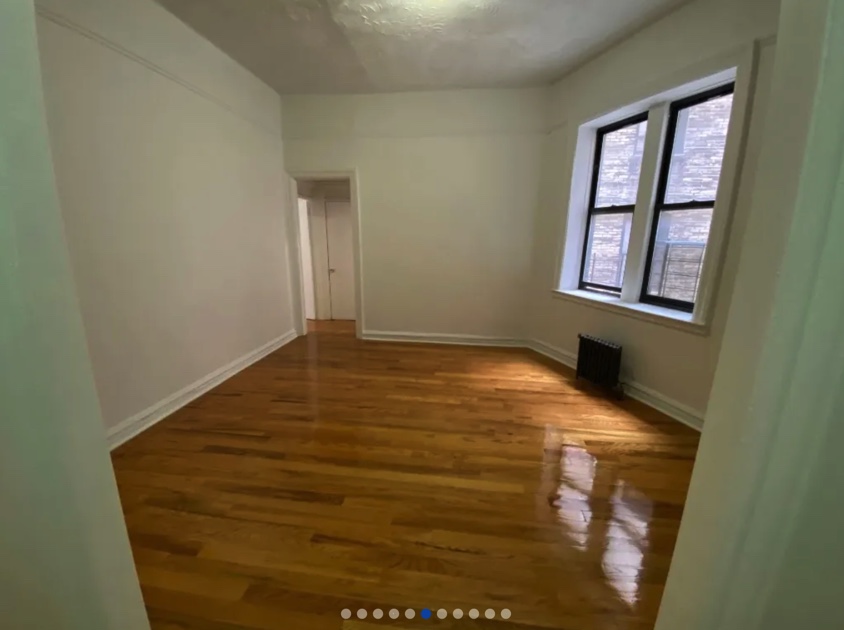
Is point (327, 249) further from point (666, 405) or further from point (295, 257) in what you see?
point (666, 405)

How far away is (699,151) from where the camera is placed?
8.58 ft

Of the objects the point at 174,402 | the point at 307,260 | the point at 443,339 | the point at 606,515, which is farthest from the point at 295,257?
the point at 606,515

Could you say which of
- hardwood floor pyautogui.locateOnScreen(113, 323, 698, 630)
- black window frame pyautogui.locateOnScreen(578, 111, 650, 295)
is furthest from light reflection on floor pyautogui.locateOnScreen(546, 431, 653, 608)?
black window frame pyautogui.locateOnScreen(578, 111, 650, 295)

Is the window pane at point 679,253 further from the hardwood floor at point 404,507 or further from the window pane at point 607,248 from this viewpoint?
the hardwood floor at point 404,507

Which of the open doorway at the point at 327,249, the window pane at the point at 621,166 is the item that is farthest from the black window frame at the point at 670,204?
the open doorway at the point at 327,249

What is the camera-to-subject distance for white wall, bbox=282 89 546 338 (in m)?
3.95

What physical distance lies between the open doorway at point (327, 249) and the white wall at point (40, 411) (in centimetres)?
480

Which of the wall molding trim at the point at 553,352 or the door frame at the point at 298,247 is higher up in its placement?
the door frame at the point at 298,247

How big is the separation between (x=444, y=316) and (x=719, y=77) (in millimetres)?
3201

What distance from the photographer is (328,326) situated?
555cm

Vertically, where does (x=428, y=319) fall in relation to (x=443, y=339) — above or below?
above

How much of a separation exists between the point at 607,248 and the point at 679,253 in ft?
2.62

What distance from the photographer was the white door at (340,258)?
5.73 metres

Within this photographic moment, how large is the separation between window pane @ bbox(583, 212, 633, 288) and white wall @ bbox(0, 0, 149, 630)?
3.63m
